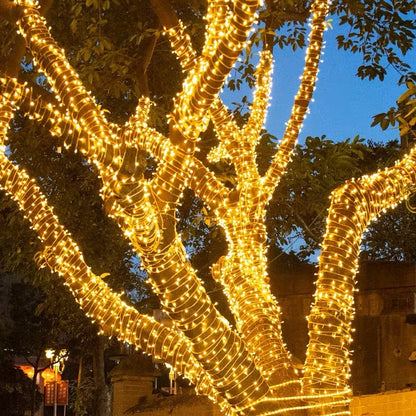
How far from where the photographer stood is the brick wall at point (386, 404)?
259 inches

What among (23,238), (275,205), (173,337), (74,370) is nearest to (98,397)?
(23,238)

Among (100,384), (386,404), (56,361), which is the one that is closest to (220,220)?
(386,404)

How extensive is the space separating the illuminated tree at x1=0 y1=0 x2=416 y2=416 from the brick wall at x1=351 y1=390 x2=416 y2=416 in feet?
5.76

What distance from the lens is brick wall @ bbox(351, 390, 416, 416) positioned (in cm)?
658

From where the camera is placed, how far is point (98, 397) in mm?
15672

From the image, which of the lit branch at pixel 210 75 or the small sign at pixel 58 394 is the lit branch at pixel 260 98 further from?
the small sign at pixel 58 394

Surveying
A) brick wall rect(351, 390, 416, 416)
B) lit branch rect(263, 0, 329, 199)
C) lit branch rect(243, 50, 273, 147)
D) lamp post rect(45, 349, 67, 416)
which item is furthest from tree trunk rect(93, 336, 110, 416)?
lit branch rect(263, 0, 329, 199)

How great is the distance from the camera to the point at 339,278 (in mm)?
5051

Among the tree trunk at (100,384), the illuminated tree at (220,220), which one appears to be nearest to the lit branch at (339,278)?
the illuminated tree at (220,220)

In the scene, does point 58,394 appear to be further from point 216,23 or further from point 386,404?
point 216,23

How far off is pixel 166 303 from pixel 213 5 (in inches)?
80.3

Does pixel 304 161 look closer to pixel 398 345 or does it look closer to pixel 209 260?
pixel 398 345

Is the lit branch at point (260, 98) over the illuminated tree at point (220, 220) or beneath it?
over

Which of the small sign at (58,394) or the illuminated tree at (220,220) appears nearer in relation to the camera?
the illuminated tree at (220,220)
